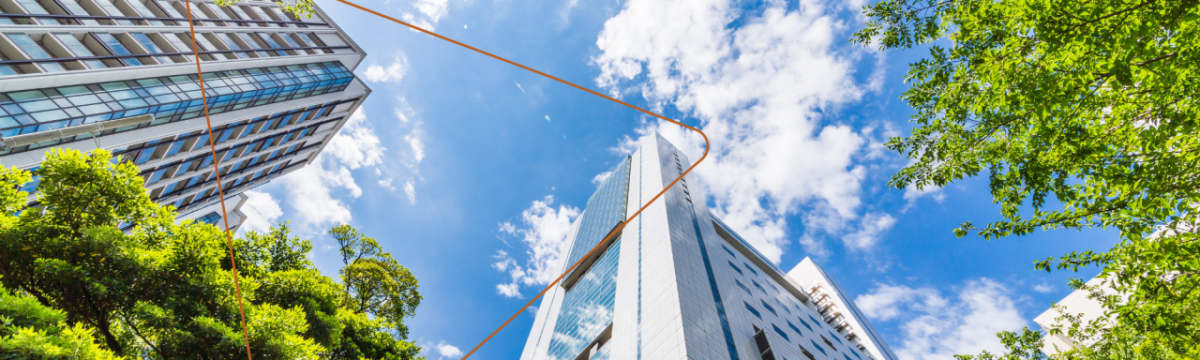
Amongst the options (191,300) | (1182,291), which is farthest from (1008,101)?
(191,300)

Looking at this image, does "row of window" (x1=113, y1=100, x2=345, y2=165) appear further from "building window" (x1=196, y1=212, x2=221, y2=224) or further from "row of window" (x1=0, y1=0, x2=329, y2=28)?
"building window" (x1=196, y1=212, x2=221, y2=224)

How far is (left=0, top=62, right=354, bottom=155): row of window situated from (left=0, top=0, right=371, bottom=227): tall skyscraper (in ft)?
0.19

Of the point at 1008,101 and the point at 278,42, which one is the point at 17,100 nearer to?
the point at 278,42

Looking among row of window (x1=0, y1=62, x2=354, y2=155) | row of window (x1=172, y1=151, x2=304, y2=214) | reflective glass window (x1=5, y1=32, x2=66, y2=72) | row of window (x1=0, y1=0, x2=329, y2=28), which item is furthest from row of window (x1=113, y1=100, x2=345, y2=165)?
row of window (x1=0, y1=0, x2=329, y2=28)

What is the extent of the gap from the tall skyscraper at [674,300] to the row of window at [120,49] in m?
31.4

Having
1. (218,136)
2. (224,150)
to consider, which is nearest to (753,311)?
(218,136)

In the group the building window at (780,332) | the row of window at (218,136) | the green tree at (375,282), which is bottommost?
the green tree at (375,282)

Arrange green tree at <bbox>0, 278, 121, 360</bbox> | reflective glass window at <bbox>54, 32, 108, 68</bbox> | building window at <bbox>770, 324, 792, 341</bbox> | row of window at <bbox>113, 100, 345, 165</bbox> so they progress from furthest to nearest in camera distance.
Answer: building window at <bbox>770, 324, 792, 341</bbox>
row of window at <bbox>113, 100, 345, 165</bbox>
reflective glass window at <bbox>54, 32, 108, 68</bbox>
green tree at <bbox>0, 278, 121, 360</bbox>

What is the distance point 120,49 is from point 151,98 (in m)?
4.04

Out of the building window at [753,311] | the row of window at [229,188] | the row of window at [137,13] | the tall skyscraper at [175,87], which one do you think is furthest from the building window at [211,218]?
the building window at [753,311]

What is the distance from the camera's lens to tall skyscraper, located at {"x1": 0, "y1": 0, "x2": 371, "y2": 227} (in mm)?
18844

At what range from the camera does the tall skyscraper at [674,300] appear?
75.7 feet

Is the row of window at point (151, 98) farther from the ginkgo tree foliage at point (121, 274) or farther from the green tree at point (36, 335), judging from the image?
the green tree at point (36, 335)

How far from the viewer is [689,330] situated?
2061 cm
